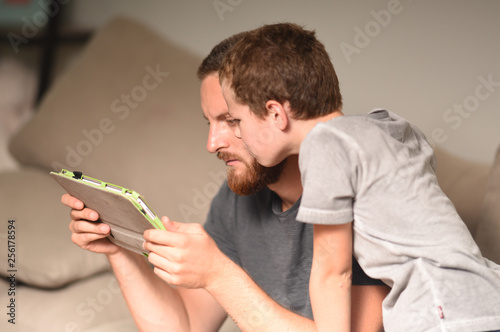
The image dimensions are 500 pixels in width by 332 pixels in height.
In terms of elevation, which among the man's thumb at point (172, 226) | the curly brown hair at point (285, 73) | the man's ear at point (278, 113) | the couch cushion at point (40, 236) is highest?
the curly brown hair at point (285, 73)

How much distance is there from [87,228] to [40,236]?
0.65m

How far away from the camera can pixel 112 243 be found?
117 cm

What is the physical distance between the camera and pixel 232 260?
1188mm

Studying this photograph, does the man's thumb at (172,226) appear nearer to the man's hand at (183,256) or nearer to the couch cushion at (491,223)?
the man's hand at (183,256)

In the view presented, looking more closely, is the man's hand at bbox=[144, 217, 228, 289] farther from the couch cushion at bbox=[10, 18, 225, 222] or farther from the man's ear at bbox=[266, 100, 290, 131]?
the couch cushion at bbox=[10, 18, 225, 222]

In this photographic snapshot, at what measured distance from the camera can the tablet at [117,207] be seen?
910 mm

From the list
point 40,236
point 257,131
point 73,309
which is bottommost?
point 73,309

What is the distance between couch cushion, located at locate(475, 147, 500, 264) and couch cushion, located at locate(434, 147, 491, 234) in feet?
0.32

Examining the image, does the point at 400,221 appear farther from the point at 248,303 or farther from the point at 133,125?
the point at 133,125

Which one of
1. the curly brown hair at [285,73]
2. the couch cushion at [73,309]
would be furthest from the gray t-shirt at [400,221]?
the couch cushion at [73,309]

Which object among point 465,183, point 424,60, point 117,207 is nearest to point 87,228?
point 117,207

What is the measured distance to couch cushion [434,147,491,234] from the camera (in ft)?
4.53

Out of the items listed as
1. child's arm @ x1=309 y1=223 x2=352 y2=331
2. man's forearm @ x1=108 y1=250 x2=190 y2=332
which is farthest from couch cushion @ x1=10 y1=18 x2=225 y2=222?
child's arm @ x1=309 y1=223 x2=352 y2=331

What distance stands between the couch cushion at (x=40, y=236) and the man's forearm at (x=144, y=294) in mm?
484
